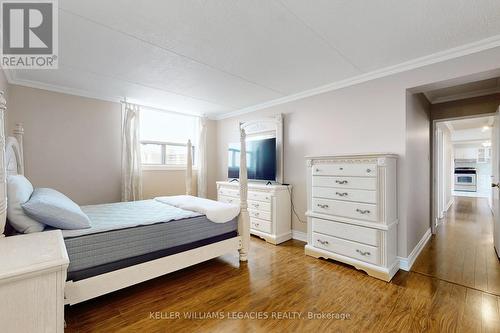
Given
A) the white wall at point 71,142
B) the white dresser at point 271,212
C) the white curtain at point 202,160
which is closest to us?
the white wall at point 71,142

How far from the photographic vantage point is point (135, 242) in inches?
79.2

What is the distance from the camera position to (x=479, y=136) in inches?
290

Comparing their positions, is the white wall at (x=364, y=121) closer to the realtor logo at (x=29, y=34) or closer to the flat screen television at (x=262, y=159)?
the flat screen television at (x=262, y=159)

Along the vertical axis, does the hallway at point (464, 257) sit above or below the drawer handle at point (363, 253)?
below

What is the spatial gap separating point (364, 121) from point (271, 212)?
1.86 m

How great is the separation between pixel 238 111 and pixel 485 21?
3.57 meters

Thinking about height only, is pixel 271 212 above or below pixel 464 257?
above

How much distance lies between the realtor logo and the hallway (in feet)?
14.2

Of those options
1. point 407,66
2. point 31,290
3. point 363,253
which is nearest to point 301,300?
point 363,253

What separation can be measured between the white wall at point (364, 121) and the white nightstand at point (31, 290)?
122 inches

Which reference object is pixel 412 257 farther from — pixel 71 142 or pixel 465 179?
pixel 465 179

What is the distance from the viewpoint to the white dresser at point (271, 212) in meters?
3.52

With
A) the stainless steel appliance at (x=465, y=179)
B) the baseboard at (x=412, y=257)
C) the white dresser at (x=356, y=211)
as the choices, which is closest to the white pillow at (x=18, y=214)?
the white dresser at (x=356, y=211)

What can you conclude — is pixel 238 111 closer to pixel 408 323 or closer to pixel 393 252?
pixel 393 252
